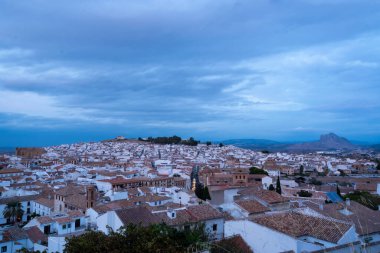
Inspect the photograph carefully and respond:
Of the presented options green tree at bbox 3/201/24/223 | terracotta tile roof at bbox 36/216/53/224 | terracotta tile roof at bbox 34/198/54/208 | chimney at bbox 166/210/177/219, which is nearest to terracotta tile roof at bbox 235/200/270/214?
chimney at bbox 166/210/177/219

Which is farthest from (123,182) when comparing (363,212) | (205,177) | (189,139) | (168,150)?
(189,139)

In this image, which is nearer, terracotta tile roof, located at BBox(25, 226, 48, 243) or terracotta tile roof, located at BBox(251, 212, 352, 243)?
terracotta tile roof, located at BBox(251, 212, 352, 243)

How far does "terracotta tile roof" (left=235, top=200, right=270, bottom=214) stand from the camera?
65.9ft

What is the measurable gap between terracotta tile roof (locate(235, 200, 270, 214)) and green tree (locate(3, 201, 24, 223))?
21.7m

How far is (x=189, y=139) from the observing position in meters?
142

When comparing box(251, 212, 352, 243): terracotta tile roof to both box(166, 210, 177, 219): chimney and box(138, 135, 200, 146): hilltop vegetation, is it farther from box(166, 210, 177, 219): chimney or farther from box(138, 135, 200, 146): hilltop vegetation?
box(138, 135, 200, 146): hilltop vegetation

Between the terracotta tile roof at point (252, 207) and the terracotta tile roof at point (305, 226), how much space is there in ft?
17.0

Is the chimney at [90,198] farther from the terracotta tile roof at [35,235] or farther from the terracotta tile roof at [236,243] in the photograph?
the terracotta tile roof at [236,243]

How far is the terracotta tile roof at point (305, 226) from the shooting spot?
1275cm

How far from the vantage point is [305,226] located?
13.7 m

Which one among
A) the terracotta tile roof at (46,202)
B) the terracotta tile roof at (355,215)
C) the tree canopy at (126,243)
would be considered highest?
the tree canopy at (126,243)

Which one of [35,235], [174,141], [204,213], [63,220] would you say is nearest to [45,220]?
[35,235]

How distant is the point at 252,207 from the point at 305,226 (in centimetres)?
701

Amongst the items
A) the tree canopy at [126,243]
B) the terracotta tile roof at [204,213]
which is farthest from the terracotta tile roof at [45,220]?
the tree canopy at [126,243]
